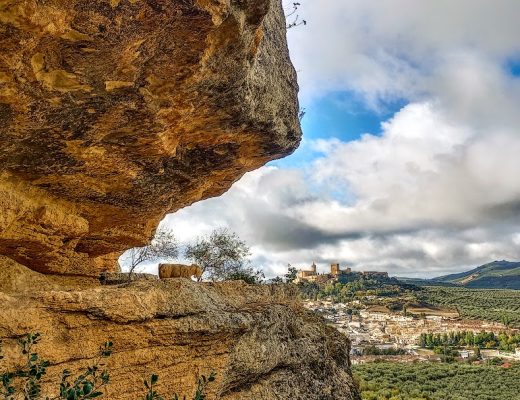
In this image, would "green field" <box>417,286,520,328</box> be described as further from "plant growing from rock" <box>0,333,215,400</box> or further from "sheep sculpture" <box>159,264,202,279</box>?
"plant growing from rock" <box>0,333,215,400</box>

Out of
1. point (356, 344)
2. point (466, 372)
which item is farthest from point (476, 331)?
point (466, 372)

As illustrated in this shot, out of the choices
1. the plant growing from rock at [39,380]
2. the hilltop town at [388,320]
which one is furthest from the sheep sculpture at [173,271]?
the hilltop town at [388,320]

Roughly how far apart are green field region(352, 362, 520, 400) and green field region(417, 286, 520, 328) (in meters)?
57.2

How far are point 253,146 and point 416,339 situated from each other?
11045 cm

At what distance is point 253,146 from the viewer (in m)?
12.9

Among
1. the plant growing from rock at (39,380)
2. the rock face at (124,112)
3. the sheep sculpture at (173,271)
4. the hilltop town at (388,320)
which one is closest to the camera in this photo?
the plant growing from rock at (39,380)

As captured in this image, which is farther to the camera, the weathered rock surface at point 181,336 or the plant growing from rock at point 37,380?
the weathered rock surface at point 181,336

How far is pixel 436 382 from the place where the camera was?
61.7 meters

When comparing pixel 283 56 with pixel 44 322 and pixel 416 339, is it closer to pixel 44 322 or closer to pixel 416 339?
pixel 44 322

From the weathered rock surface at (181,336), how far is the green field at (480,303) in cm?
12460

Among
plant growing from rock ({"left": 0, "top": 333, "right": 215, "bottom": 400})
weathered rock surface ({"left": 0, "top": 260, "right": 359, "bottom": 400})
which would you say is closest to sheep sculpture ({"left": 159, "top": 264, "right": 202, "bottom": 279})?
weathered rock surface ({"left": 0, "top": 260, "right": 359, "bottom": 400})

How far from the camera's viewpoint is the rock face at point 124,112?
703 cm

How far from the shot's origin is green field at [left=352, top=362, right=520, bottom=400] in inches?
2084

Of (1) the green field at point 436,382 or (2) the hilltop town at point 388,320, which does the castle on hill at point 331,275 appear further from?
(1) the green field at point 436,382
